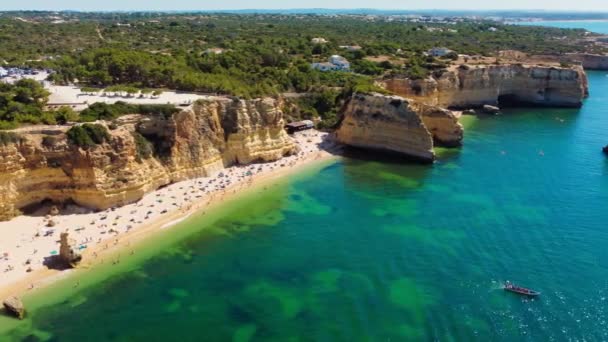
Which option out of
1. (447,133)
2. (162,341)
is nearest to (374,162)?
(447,133)

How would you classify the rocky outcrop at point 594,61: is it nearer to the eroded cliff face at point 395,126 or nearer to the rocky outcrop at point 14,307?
the eroded cliff face at point 395,126

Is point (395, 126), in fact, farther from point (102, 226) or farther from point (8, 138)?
point (8, 138)

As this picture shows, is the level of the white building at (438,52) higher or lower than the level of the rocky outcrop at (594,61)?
higher

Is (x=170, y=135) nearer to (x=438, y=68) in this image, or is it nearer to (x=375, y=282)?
(x=375, y=282)

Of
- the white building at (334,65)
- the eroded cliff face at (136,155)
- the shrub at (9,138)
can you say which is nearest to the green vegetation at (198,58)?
the white building at (334,65)

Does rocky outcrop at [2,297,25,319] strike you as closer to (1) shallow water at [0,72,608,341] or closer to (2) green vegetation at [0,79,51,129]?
(1) shallow water at [0,72,608,341]
